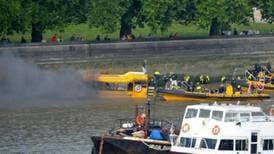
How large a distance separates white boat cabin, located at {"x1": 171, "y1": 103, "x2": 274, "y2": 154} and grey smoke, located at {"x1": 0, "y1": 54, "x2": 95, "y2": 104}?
24407 millimetres

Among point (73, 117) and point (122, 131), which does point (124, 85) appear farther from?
point (122, 131)

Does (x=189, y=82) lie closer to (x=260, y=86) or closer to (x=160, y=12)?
(x=260, y=86)

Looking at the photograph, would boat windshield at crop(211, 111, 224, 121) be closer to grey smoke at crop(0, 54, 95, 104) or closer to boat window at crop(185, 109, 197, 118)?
boat window at crop(185, 109, 197, 118)

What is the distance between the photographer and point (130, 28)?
10469 centimetres

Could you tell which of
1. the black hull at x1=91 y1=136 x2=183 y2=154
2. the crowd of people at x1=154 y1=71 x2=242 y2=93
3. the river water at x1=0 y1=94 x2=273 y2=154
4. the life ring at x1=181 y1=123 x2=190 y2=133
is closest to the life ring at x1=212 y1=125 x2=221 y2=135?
the life ring at x1=181 y1=123 x2=190 y2=133

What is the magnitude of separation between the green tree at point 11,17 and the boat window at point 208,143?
37.5 m

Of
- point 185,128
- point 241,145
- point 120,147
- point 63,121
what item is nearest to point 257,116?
point 241,145

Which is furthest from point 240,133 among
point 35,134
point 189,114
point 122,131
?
point 35,134

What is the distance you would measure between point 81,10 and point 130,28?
624 centimetres

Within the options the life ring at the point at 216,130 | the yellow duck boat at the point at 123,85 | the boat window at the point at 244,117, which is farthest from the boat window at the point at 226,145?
the yellow duck boat at the point at 123,85

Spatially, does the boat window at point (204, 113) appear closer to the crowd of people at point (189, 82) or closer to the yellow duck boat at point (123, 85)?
the crowd of people at point (189, 82)

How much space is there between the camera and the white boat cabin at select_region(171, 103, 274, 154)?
57500 mm

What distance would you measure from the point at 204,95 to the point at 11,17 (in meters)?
16.9

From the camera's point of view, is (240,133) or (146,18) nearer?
(240,133)
